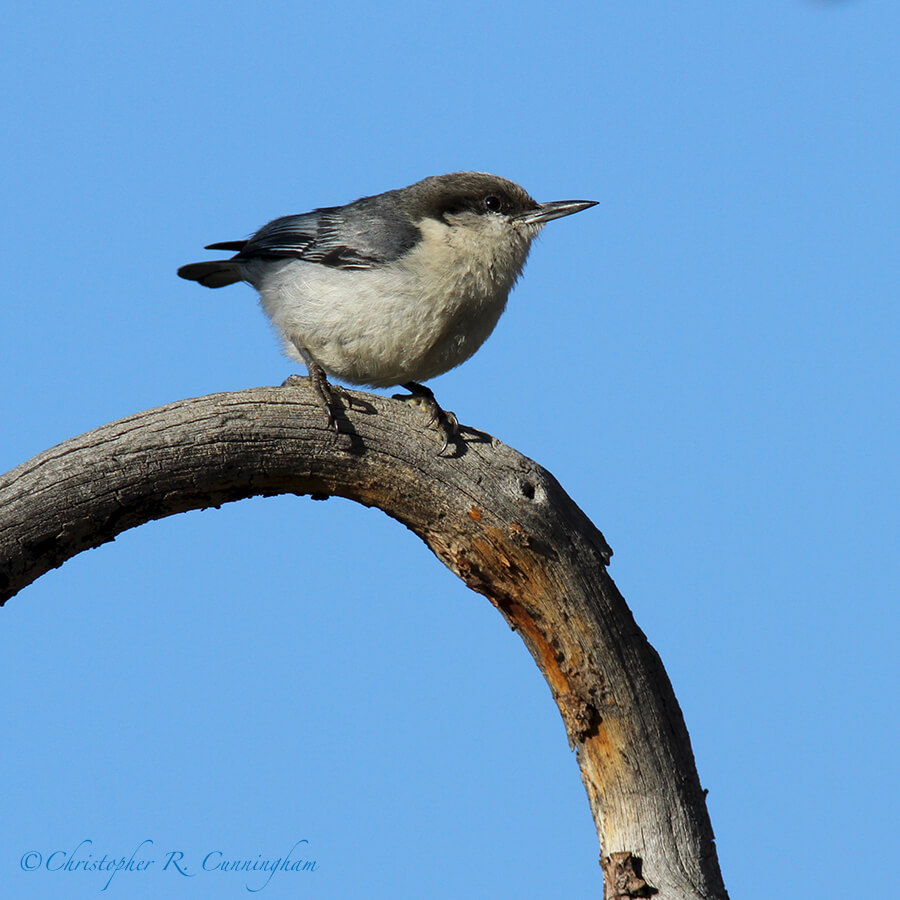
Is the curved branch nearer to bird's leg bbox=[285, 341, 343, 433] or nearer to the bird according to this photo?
bird's leg bbox=[285, 341, 343, 433]

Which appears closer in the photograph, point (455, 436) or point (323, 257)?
point (455, 436)

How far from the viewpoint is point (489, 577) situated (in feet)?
15.2

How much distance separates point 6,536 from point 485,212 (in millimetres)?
3050

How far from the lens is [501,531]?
179 inches

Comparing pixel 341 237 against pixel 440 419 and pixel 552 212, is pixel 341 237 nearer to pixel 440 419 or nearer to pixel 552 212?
pixel 552 212

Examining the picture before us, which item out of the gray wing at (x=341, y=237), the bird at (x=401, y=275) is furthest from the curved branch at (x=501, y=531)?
the gray wing at (x=341, y=237)

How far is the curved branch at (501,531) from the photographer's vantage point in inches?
169

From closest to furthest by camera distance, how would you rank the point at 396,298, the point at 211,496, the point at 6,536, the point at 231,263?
the point at 6,536
the point at 211,496
the point at 396,298
the point at 231,263

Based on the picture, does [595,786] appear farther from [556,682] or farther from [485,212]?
[485,212]

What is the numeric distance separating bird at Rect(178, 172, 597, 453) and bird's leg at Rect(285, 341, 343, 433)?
0.02 meters

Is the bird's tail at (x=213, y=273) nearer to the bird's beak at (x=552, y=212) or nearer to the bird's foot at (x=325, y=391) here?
the bird's foot at (x=325, y=391)

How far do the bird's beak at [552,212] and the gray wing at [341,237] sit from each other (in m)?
0.64

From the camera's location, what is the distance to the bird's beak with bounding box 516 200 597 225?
224 inches

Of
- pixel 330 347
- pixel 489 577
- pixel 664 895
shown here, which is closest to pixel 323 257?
pixel 330 347
